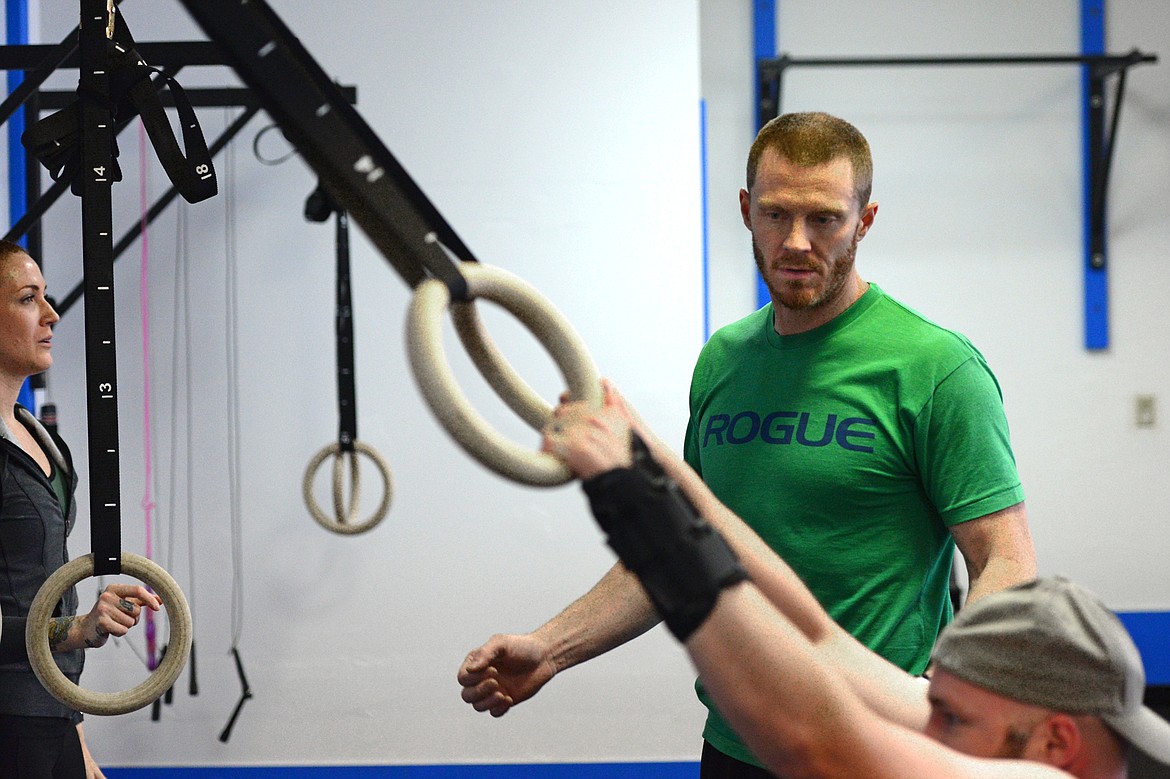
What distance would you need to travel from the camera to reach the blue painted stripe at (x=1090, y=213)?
165 inches

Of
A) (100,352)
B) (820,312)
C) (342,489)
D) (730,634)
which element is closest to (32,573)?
(100,352)

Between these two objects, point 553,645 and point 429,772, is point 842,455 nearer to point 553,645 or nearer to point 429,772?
point 553,645

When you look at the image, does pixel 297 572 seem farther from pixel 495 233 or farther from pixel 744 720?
pixel 744 720

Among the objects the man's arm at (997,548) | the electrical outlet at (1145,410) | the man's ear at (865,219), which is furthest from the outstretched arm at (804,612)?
the electrical outlet at (1145,410)

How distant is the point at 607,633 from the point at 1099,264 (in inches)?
133

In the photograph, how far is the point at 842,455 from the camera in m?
1.43

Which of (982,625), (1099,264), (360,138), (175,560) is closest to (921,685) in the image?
(982,625)

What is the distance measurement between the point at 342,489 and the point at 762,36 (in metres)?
2.30

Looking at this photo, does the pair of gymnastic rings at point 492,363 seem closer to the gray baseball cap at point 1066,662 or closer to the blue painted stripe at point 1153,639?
the gray baseball cap at point 1066,662

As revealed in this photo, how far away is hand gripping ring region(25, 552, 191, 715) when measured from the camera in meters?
1.79

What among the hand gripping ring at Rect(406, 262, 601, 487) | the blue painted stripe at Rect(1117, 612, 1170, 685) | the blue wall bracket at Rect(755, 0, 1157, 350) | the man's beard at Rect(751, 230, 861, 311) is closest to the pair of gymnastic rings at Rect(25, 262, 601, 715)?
the hand gripping ring at Rect(406, 262, 601, 487)

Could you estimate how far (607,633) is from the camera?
4.98ft

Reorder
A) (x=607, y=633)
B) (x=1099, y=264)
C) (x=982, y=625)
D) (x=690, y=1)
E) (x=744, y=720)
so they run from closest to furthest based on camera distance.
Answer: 1. (x=744, y=720)
2. (x=982, y=625)
3. (x=607, y=633)
4. (x=690, y=1)
5. (x=1099, y=264)

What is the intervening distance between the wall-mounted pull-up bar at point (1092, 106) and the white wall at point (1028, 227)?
5cm
